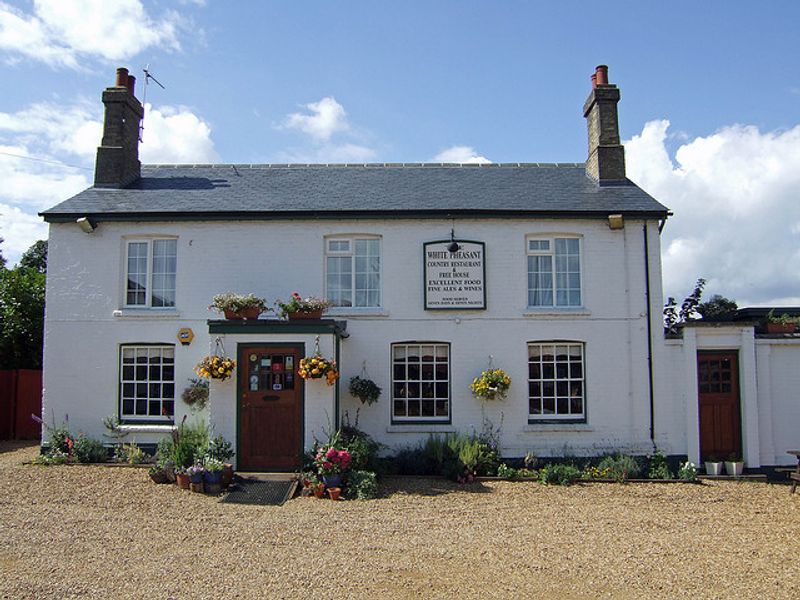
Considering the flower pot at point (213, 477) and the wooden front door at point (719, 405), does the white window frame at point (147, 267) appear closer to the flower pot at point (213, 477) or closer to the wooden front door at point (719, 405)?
the flower pot at point (213, 477)

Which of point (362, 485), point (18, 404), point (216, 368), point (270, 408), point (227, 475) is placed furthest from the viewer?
point (18, 404)

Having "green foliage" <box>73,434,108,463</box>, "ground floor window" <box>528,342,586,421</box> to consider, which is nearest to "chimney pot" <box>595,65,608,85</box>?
"ground floor window" <box>528,342,586,421</box>

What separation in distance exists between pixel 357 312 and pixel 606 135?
7418 millimetres

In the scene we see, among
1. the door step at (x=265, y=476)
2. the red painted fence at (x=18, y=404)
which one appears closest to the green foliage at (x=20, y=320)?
the red painted fence at (x=18, y=404)

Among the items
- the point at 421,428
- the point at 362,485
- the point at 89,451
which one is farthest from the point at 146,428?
the point at 421,428

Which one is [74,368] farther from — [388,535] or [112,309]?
[388,535]

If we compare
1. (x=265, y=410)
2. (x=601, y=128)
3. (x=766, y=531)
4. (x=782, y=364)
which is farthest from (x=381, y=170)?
(x=766, y=531)

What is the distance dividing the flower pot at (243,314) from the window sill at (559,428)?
6047 millimetres

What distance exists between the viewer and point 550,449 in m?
13.3

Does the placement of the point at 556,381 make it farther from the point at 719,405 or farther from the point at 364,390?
the point at 364,390

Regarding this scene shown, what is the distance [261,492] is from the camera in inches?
421

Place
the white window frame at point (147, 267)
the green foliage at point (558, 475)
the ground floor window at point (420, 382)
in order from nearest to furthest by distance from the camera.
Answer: the green foliage at point (558, 475)
the ground floor window at point (420, 382)
the white window frame at point (147, 267)

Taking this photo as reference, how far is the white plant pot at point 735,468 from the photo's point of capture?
12758 millimetres

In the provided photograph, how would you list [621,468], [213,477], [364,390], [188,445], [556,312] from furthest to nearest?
[556,312] < [364,390] < [621,468] < [188,445] < [213,477]
